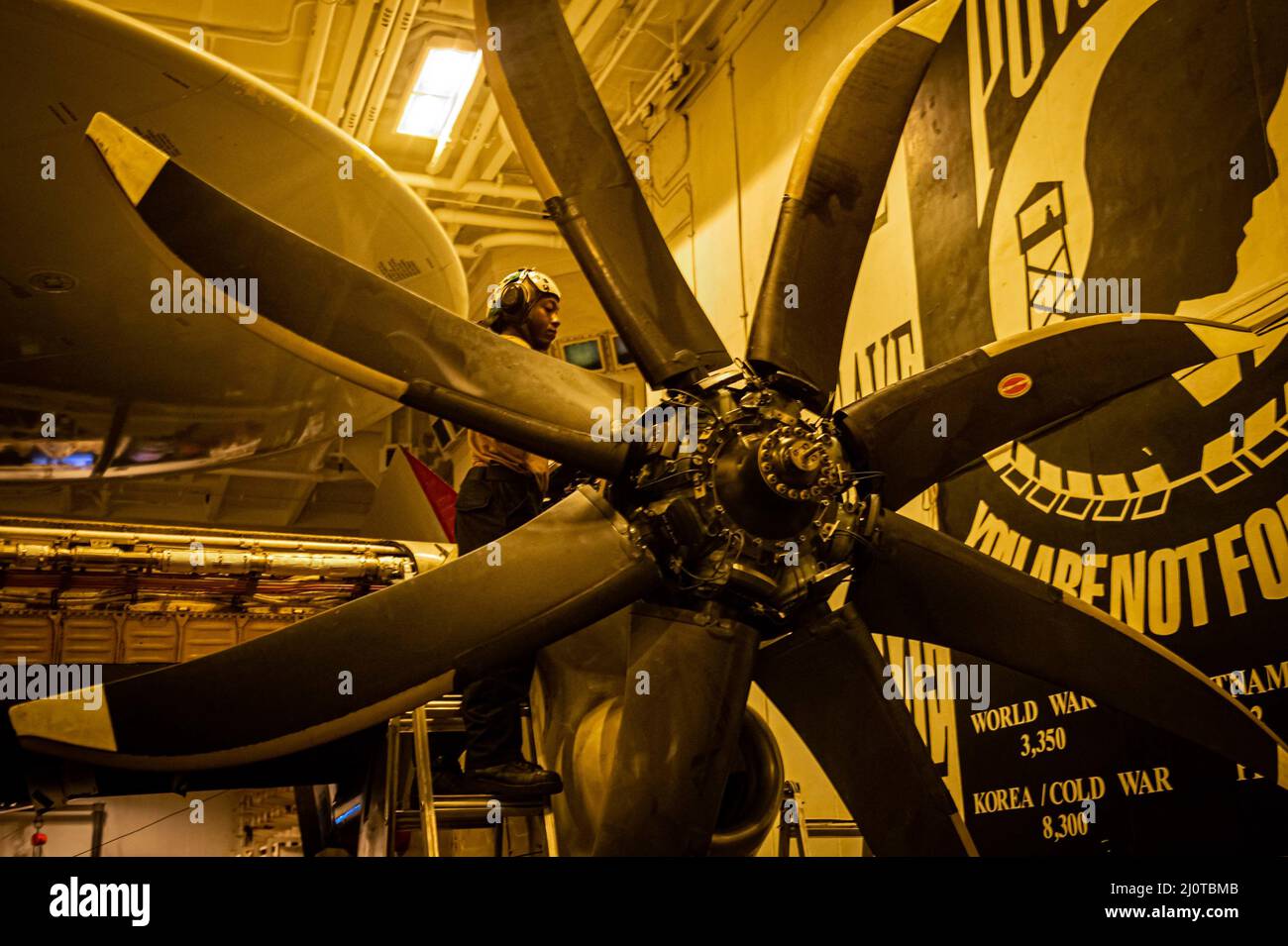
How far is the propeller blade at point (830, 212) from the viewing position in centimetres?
408

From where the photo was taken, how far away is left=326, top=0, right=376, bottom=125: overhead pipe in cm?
976

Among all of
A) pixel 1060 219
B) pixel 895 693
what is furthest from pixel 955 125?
pixel 895 693

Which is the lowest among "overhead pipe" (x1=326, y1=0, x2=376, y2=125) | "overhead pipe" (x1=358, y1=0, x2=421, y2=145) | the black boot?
the black boot

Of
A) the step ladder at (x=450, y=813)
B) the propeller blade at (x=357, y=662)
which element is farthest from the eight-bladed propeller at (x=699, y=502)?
the step ladder at (x=450, y=813)

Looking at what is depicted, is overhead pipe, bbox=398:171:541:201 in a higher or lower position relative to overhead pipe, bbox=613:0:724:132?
lower

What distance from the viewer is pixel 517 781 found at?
4074 millimetres

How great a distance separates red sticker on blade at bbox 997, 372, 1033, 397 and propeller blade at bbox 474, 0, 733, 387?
1.12m

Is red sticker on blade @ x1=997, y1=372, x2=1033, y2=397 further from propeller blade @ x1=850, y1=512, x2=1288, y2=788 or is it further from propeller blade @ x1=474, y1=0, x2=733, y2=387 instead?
propeller blade @ x1=474, y1=0, x2=733, y2=387

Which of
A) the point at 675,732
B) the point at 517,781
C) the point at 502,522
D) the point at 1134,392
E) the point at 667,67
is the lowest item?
the point at 517,781

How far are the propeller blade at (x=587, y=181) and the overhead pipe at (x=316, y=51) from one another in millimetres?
6461

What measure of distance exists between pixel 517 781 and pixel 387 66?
850 centimetres

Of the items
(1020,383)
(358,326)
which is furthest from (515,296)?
(1020,383)

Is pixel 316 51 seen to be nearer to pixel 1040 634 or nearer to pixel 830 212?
pixel 830 212

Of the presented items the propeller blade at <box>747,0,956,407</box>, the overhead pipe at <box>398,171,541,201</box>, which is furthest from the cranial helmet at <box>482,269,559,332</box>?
the overhead pipe at <box>398,171,541,201</box>
